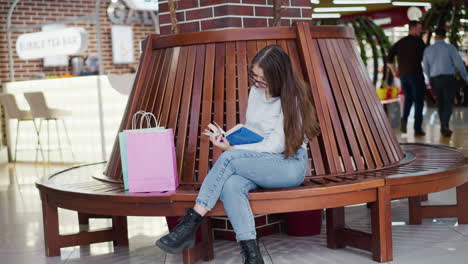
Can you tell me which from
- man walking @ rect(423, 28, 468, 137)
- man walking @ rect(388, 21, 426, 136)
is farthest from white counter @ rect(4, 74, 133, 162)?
man walking @ rect(423, 28, 468, 137)

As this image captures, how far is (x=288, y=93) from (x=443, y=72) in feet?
20.8

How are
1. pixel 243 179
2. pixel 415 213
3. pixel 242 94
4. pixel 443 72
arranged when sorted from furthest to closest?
pixel 443 72, pixel 415 213, pixel 242 94, pixel 243 179

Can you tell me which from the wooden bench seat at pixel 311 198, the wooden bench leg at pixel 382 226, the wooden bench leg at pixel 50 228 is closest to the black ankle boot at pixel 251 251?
the wooden bench seat at pixel 311 198

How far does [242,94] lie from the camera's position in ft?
11.1

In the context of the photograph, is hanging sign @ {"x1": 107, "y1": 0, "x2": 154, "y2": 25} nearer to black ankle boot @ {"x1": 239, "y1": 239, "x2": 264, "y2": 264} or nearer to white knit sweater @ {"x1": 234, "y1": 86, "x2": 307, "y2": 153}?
white knit sweater @ {"x1": 234, "y1": 86, "x2": 307, "y2": 153}

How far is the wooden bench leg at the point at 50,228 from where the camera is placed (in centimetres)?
345

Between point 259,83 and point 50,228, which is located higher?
point 259,83

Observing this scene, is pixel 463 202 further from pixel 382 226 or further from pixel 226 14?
pixel 226 14

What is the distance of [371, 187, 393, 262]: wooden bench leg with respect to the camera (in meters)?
Result: 2.96

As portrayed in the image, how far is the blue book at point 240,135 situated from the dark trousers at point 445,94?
6234 mm

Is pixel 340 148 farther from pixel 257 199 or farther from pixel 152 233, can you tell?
pixel 152 233

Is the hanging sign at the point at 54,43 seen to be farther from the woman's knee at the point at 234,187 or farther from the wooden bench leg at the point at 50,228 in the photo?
the woman's knee at the point at 234,187

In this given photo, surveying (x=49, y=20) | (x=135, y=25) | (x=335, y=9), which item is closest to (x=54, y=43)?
(x=49, y=20)

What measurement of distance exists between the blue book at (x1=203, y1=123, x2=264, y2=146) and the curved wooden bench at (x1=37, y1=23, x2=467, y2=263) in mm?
261
